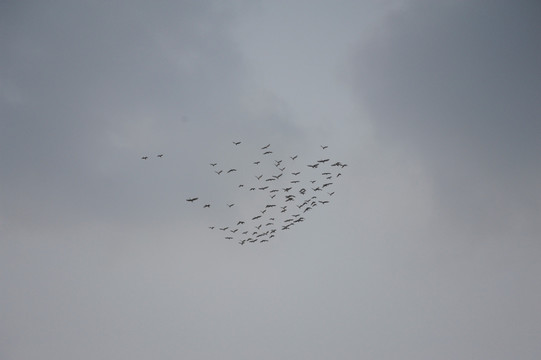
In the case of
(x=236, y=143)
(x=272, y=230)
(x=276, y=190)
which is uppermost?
(x=236, y=143)

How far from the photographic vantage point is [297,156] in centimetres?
7350

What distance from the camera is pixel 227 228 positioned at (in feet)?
258

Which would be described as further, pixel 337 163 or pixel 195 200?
pixel 337 163

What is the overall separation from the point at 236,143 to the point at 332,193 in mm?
20739

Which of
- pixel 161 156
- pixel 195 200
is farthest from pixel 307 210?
pixel 161 156

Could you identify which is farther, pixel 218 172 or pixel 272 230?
pixel 272 230

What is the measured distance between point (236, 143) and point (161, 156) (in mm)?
14126

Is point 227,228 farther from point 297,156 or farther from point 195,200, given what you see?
point 297,156

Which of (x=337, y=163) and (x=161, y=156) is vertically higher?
(x=161, y=156)

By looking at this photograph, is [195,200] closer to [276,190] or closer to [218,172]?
[218,172]

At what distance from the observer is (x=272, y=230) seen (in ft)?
253

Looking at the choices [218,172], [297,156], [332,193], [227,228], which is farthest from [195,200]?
[332,193]

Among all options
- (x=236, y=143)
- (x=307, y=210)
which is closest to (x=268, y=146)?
(x=236, y=143)

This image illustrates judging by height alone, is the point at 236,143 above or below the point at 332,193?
above
